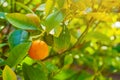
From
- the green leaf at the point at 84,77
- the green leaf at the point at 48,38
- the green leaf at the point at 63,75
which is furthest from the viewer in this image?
the green leaf at the point at 84,77

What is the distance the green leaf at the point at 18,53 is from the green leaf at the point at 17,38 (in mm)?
36

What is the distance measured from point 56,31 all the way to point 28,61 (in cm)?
14

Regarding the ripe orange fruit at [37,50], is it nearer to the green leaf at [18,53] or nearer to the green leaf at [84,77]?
the green leaf at [18,53]

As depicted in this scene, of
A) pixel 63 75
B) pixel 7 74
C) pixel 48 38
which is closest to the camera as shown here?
pixel 7 74

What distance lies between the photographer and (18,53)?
62 centimetres

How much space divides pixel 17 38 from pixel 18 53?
0.17 ft

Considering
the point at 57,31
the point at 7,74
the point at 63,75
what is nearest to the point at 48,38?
the point at 57,31

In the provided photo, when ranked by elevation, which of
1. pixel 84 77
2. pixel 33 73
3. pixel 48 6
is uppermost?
pixel 48 6

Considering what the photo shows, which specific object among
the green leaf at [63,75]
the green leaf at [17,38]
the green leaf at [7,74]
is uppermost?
the green leaf at [17,38]

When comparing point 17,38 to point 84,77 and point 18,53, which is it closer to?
point 18,53

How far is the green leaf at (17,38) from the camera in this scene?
66 centimetres

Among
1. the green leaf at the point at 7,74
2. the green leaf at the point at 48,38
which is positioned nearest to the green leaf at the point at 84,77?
the green leaf at the point at 48,38

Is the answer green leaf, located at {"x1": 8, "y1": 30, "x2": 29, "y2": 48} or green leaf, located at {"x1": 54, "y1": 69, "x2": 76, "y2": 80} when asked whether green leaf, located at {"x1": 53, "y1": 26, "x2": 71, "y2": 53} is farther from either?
green leaf, located at {"x1": 54, "y1": 69, "x2": 76, "y2": 80}

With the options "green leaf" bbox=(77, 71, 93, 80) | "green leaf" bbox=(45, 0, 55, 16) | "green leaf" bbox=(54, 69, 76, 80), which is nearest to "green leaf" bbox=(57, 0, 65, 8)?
"green leaf" bbox=(45, 0, 55, 16)
